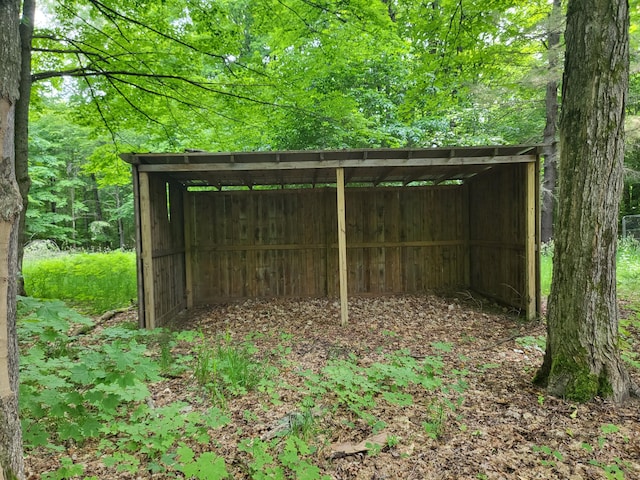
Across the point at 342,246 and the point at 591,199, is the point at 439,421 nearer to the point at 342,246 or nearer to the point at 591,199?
the point at 591,199

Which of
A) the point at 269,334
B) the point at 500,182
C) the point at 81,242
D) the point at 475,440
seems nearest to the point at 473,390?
the point at 475,440

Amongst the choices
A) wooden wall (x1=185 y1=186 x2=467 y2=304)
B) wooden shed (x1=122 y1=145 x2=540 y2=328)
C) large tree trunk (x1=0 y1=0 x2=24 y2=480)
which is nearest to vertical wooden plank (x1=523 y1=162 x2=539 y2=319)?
wooden shed (x1=122 y1=145 x2=540 y2=328)

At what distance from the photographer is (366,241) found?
7656 mm

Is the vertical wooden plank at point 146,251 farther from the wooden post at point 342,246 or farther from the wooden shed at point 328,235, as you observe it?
the wooden post at point 342,246

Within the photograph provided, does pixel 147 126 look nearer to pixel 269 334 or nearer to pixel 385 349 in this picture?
pixel 269 334

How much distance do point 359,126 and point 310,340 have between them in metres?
5.35

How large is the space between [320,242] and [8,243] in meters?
6.33

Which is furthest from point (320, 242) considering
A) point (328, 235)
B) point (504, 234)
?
point (504, 234)

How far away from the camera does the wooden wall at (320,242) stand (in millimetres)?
7434

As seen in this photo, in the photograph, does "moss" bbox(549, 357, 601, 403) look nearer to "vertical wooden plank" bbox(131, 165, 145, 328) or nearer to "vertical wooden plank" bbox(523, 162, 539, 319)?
"vertical wooden plank" bbox(523, 162, 539, 319)

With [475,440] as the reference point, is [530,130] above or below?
above

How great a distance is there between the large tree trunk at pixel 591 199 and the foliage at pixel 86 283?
6.84 meters

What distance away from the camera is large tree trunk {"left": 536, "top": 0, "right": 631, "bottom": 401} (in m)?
2.65

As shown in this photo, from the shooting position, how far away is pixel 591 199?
272 centimetres
